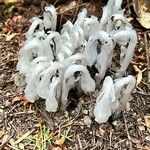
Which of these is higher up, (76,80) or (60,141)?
(76,80)

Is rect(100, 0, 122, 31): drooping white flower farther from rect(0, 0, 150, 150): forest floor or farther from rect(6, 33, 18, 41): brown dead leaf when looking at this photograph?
rect(6, 33, 18, 41): brown dead leaf

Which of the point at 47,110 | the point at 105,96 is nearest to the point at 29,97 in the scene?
the point at 47,110

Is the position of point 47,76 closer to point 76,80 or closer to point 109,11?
point 76,80

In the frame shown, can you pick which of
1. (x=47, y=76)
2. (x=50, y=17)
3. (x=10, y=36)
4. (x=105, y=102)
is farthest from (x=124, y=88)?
(x=10, y=36)

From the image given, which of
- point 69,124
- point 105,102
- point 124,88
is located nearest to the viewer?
point 105,102

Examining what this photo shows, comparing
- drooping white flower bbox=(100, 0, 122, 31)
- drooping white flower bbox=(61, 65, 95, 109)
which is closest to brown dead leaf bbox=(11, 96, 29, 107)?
drooping white flower bbox=(61, 65, 95, 109)

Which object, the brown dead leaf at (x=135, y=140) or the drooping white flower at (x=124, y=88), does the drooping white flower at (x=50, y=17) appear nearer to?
the drooping white flower at (x=124, y=88)

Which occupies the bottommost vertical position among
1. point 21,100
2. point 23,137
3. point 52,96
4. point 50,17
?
point 23,137

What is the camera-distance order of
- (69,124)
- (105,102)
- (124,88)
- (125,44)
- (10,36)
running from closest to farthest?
1. (105,102)
2. (124,88)
3. (69,124)
4. (125,44)
5. (10,36)

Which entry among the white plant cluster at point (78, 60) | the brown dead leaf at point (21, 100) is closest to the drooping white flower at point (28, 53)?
the white plant cluster at point (78, 60)

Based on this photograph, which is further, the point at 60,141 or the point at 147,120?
the point at 147,120
